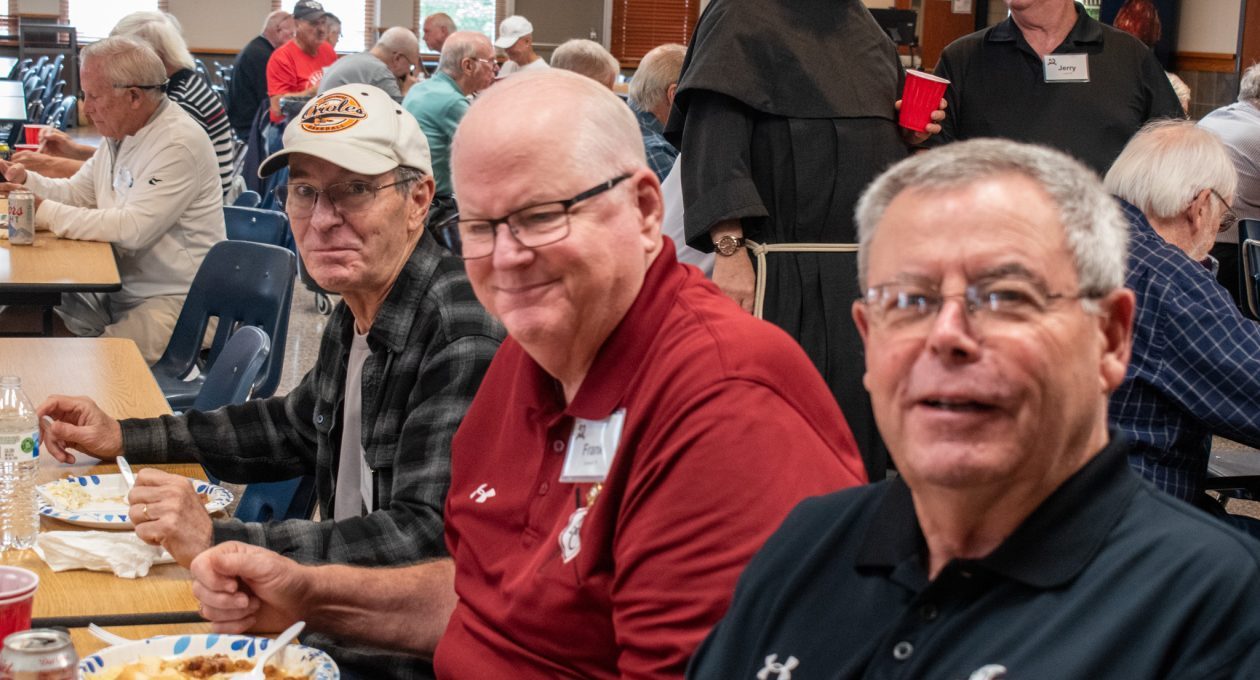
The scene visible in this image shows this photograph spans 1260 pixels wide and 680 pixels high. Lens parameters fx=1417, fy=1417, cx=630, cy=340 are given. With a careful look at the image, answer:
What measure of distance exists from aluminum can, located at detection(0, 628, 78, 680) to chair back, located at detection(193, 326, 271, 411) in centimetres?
169

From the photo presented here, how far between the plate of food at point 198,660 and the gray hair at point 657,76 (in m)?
3.49

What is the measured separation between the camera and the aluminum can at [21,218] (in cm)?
442

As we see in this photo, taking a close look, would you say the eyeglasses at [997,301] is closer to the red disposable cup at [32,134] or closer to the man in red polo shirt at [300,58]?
the red disposable cup at [32,134]

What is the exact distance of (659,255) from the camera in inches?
64.9

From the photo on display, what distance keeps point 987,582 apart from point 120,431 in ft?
5.76

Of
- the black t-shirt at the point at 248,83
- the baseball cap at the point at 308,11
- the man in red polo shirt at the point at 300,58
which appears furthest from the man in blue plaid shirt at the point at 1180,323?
the black t-shirt at the point at 248,83

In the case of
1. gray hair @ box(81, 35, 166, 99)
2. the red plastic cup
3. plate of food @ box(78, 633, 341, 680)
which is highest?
gray hair @ box(81, 35, 166, 99)

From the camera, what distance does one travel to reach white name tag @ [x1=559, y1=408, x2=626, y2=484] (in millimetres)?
1525

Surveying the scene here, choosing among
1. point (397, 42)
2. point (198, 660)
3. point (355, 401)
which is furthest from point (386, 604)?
point (397, 42)

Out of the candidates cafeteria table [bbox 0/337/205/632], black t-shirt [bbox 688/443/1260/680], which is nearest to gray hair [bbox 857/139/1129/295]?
black t-shirt [bbox 688/443/1260/680]

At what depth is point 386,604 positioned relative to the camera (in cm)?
187

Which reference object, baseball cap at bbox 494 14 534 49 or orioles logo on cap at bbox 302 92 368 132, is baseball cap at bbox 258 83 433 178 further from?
baseball cap at bbox 494 14 534 49

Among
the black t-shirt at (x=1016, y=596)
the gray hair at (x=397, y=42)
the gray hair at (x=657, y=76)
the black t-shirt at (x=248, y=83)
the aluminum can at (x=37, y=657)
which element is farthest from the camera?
the black t-shirt at (x=248, y=83)

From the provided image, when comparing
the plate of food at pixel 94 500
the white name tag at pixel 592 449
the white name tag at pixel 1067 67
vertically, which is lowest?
the plate of food at pixel 94 500
